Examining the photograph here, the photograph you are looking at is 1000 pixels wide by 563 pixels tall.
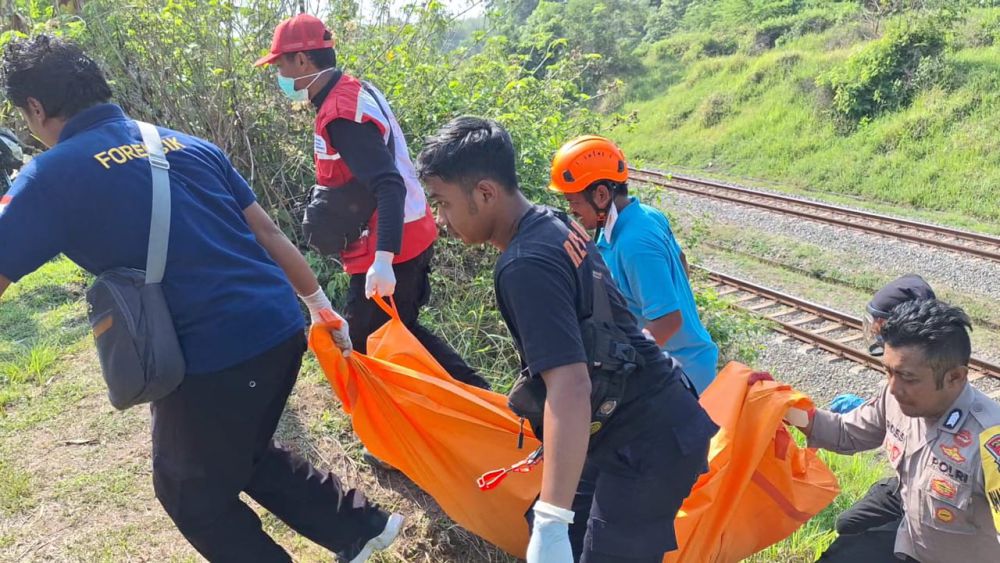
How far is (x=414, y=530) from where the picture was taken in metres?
3.17

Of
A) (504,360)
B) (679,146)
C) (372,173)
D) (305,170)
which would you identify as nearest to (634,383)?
(372,173)

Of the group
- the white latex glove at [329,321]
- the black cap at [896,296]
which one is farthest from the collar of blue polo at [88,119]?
the black cap at [896,296]

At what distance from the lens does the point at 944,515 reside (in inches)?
95.3

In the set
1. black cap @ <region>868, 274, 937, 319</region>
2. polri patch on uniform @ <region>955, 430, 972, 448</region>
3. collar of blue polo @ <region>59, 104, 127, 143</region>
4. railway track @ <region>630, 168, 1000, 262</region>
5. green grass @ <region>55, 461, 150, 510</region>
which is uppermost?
collar of blue polo @ <region>59, 104, 127, 143</region>

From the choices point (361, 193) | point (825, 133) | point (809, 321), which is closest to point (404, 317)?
point (361, 193)

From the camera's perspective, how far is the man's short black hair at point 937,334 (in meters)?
2.41

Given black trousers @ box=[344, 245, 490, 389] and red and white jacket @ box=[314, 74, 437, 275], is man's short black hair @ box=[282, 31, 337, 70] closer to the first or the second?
red and white jacket @ box=[314, 74, 437, 275]

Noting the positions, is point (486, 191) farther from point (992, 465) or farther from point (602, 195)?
point (992, 465)

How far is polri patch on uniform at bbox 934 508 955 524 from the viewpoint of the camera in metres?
2.41

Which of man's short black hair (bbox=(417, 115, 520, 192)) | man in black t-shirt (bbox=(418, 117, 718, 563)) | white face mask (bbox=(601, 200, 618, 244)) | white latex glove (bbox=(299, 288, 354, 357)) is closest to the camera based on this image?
man in black t-shirt (bbox=(418, 117, 718, 563))

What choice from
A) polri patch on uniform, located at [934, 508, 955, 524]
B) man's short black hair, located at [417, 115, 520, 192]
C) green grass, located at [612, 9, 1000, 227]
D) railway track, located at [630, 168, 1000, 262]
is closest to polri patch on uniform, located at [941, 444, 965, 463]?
polri patch on uniform, located at [934, 508, 955, 524]

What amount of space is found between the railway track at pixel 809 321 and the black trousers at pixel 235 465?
17.3 feet

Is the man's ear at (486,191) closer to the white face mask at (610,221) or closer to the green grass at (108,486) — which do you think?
the white face mask at (610,221)

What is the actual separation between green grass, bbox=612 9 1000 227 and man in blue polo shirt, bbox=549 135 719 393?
35.0 ft
